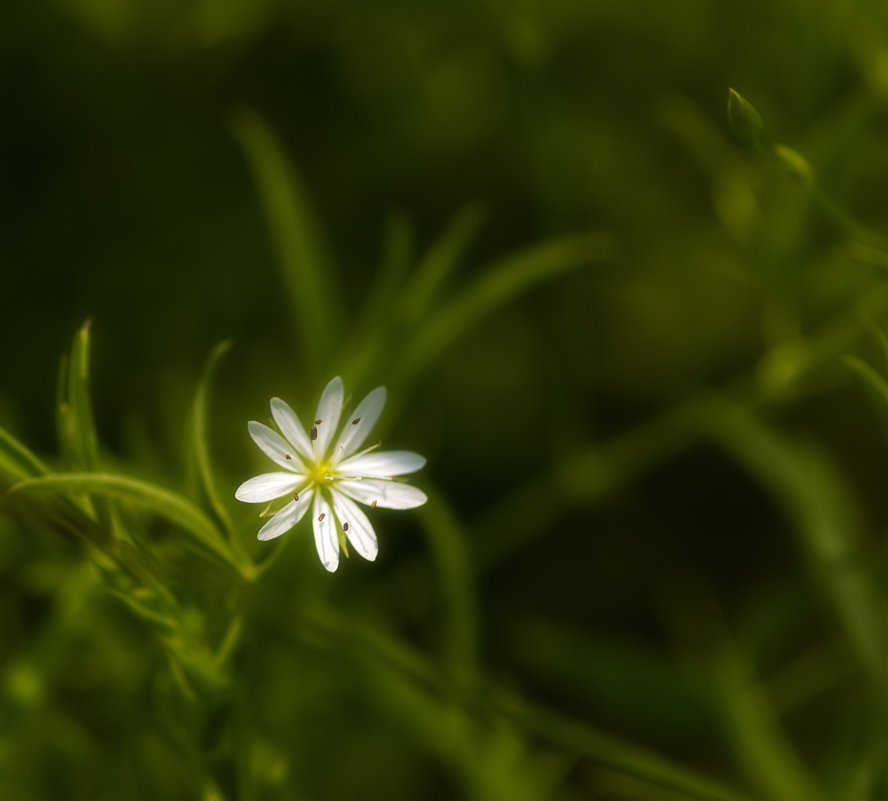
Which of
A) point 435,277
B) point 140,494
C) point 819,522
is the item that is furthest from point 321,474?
point 819,522

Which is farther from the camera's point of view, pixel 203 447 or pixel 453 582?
pixel 453 582

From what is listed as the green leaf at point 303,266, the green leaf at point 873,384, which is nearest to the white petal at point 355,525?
the green leaf at point 303,266

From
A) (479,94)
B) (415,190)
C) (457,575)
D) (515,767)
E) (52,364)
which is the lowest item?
(515,767)

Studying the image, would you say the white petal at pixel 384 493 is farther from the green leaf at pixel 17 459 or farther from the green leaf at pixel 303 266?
the green leaf at pixel 303 266

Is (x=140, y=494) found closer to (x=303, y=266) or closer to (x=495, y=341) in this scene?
→ (x=303, y=266)

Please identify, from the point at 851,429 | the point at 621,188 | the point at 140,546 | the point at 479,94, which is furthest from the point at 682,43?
the point at 140,546

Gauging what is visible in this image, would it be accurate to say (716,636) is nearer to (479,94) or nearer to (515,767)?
(515,767)
